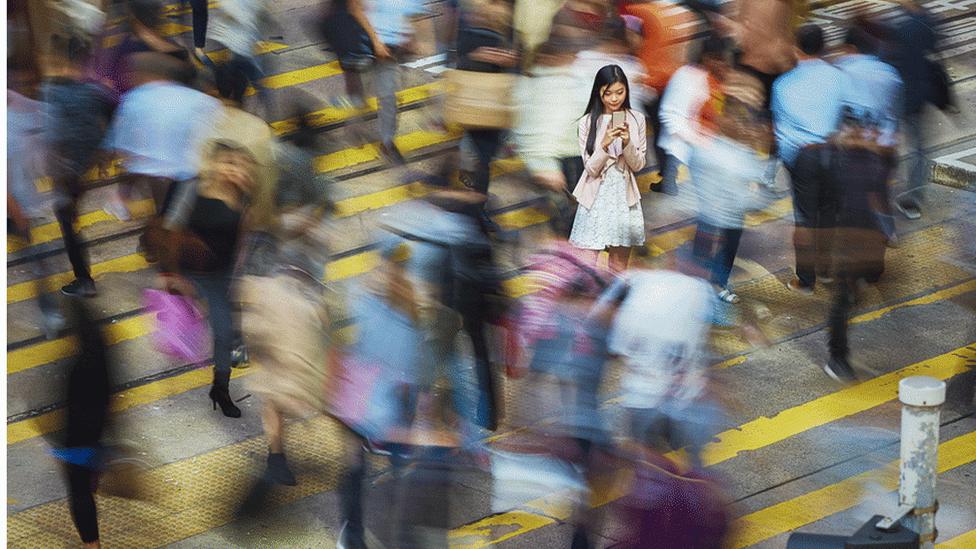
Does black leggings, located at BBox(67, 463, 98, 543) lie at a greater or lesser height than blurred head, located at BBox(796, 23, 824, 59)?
lesser

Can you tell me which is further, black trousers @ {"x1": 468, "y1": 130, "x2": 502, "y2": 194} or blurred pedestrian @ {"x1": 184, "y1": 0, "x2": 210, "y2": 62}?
blurred pedestrian @ {"x1": 184, "y1": 0, "x2": 210, "y2": 62}

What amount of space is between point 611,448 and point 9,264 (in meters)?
5.88

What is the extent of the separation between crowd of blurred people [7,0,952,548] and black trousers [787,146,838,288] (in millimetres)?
20

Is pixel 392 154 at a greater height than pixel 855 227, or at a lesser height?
lesser

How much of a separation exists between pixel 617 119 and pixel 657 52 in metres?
2.30

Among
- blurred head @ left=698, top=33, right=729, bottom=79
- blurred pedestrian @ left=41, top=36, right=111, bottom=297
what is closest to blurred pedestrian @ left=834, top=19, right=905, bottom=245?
blurred head @ left=698, top=33, right=729, bottom=79

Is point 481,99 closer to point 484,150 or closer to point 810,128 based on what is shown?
point 484,150

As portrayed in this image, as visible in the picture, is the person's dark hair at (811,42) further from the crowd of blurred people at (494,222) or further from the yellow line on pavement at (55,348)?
the yellow line on pavement at (55,348)

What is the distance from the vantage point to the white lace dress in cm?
1034

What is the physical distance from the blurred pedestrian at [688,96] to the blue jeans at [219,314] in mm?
2947

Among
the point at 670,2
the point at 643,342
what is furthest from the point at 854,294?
the point at 670,2

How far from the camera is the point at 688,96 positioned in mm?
10672

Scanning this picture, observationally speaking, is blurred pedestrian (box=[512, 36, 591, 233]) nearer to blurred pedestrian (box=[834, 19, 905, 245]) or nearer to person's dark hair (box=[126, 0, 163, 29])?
blurred pedestrian (box=[834, 19, 905, 245])

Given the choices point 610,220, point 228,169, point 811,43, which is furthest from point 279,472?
point 811,43
